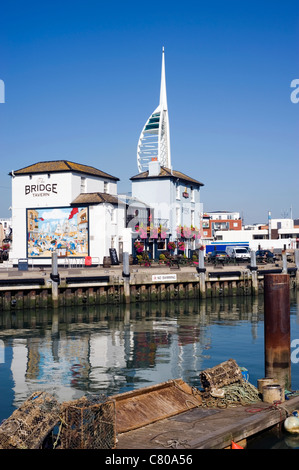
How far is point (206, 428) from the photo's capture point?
11.4 m

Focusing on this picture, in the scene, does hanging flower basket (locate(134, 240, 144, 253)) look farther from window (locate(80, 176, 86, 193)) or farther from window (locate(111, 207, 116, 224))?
window (locate(80, 176, 86, 193))

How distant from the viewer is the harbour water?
19.0 m

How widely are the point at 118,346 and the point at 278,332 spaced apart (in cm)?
1286

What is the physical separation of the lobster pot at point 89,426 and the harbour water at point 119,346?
5558 millimetres

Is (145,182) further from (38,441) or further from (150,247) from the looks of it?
(38,441)

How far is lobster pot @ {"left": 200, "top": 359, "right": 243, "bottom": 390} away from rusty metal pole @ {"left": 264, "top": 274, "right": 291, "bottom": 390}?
1.28 meters

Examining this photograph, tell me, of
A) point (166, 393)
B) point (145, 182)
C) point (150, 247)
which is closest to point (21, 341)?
point (166, 393)

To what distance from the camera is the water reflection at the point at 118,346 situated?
62.8 ft

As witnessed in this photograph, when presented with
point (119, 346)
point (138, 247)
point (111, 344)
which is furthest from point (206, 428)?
point (138, 247)

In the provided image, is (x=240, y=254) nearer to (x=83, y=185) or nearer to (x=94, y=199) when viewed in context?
(x=94, y=199)

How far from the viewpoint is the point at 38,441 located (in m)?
10.2

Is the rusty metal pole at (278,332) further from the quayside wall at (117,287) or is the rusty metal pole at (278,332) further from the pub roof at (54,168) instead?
the pub roof at (54,168)

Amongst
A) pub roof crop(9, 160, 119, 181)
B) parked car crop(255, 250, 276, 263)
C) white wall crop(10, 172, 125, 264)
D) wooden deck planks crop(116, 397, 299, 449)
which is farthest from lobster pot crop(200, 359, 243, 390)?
parked car crop(255, 250, 276, 263)

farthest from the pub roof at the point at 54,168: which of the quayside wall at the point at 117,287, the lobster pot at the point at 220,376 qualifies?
the lobster pot at the point at 220,376
